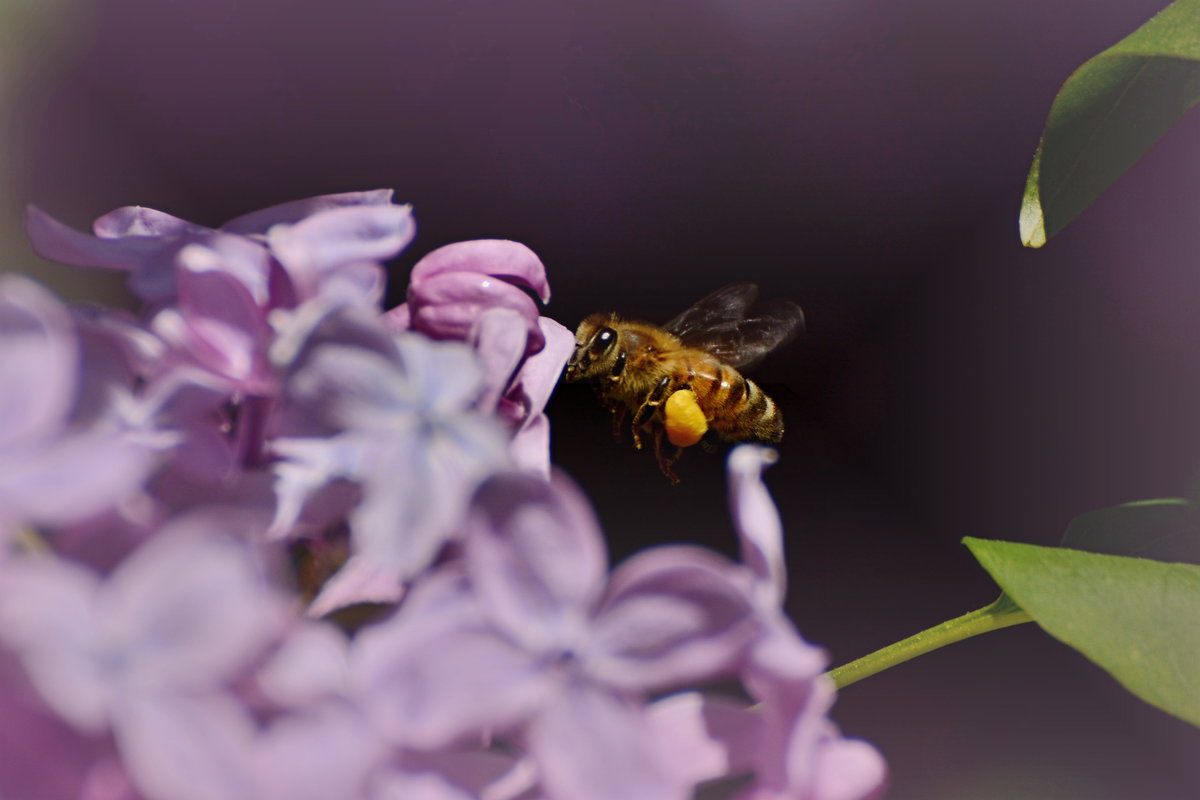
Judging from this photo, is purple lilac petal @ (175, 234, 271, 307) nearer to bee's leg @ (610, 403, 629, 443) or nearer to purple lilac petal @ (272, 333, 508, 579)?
purple lilac petal @ (272, 333, 508, 579)

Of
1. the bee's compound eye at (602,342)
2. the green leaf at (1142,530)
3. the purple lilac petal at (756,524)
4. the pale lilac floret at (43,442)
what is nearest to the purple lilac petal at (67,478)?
the pale lilac floret at (43,442)

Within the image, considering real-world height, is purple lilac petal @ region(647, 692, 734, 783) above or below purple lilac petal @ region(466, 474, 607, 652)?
below

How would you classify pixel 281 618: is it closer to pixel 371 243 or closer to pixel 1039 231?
pixel 371 243

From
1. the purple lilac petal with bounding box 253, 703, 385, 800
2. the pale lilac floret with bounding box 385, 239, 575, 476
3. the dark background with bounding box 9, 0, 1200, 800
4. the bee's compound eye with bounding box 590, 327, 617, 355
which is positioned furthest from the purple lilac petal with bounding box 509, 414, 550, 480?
the dark background with bounding box 9, 0, 1200, 800

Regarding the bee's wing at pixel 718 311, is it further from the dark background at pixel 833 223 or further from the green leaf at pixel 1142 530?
the green leaf at pixel 1142 530

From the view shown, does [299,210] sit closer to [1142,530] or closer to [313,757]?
[313,757]

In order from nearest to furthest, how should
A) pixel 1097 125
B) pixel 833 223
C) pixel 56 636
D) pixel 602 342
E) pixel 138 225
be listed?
pixel 56 636 < pixel 138 225 < pixel 1097 125 < pixel 602 342 < pixel 833 223

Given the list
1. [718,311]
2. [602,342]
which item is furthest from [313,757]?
[718,311]

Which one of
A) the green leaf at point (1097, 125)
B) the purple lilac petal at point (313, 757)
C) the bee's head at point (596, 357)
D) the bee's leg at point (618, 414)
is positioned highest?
the green leaf at point (1097, 125)
